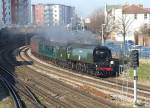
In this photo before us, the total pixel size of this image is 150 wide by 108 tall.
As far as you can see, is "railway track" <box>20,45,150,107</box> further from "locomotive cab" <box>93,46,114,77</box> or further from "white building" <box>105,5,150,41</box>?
"white building" <box>105,5,150,41</box>

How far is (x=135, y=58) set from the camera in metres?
25.1

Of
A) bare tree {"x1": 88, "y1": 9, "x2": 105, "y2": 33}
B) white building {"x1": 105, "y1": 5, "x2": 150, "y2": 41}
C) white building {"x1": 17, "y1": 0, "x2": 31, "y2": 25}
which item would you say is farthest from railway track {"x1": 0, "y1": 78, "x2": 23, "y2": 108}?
white building {"x1": 17, "y1": 0, "x2": 31, "y2": 25}

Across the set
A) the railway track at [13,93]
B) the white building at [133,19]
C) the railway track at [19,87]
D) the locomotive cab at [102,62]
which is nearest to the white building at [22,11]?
the white building at [133,19]

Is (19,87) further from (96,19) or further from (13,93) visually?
(96,19)

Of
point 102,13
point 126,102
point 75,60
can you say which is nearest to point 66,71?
point 75,60

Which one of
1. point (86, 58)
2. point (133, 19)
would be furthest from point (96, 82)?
point (133, 19)

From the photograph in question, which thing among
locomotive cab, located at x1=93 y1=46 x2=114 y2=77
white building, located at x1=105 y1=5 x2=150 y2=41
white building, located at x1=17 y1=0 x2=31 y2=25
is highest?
white building, located at x1=17 y1=0 x2=31 y2=25

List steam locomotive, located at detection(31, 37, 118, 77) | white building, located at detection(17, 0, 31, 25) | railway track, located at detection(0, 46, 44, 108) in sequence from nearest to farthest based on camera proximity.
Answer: railway track, located at detection(0, 46, 44, 108)
steam locomotive, located at detection(31, 37, 118, 77)
white building, located at detection(17, 0, 31, 25)

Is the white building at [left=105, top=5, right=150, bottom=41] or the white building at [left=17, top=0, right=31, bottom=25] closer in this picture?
the white building at [left=105, top=5, right=150, bottom=41]

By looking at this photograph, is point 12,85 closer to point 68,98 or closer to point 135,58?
point 68,98

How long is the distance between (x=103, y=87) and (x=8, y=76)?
12162mm

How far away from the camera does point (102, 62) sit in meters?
39.8

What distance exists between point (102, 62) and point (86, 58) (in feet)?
6.45

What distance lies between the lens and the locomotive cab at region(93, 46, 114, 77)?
1532 inches
